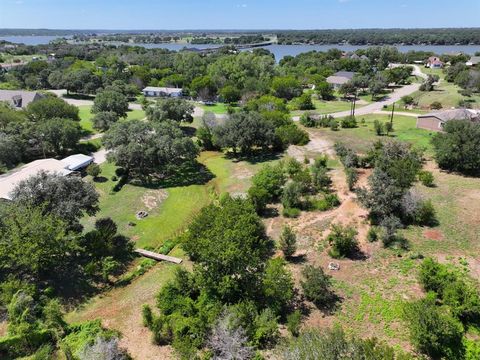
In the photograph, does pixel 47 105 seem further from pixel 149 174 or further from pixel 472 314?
pixel 472 314

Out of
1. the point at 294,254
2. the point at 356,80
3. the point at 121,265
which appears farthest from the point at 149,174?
the point at 356,80

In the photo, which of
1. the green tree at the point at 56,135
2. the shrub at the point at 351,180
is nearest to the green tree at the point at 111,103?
the green tree at the point at 56,135

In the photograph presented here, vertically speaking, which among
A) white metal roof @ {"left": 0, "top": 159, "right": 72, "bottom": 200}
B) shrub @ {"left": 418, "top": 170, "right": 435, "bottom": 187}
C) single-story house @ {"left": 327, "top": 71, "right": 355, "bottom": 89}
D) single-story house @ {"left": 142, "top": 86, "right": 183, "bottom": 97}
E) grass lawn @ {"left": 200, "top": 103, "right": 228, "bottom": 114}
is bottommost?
shrub @ {"left": 418, "top": 170, "right": 435, "bottom": 187}

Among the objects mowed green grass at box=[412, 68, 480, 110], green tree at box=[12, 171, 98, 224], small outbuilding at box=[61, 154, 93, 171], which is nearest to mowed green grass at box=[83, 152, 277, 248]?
small outbuilding at box=[61, 154, 93, 171]

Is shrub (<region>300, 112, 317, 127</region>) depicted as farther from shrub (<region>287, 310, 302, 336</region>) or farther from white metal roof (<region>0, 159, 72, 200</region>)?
shrub (<region>287, 310, 302, 336</region>)

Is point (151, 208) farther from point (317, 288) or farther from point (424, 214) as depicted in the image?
point (424, 214)

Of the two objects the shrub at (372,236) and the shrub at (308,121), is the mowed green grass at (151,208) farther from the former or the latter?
the shrub at (308,121)
